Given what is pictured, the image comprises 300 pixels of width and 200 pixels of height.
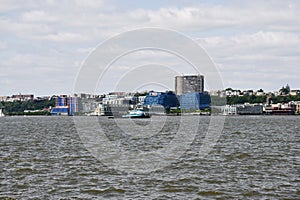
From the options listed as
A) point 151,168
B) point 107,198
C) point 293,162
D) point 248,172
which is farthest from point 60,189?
point 293,162

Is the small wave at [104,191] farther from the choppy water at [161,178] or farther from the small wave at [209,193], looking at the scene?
the small wave at [209,193]

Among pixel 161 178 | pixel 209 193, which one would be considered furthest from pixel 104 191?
pixel 209 193

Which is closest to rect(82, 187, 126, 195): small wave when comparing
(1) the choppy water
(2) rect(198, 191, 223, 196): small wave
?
(1) the choppy water

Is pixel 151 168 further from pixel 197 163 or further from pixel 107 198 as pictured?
pixel 107 198

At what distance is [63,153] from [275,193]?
66.4ft

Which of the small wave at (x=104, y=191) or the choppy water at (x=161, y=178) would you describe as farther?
the small wave at (x=104, y=191)

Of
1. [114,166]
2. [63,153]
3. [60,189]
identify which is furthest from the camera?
[63,153]

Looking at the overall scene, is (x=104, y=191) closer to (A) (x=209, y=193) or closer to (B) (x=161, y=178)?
(B) (x=161, y=178)

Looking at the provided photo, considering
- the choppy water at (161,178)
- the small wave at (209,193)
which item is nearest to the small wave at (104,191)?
the choppy water at (161,178)

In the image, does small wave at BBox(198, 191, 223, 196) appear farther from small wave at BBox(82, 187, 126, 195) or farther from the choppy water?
small wave at BBox(82, 187, 126, 195)

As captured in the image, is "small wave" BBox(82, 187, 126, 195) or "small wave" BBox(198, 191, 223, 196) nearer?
"small wave" BBox(198, 191, 223, 196)

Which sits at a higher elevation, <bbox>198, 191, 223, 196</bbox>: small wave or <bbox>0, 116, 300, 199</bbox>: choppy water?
<bbox>0, 116, 300, 199</bbox>: choppy water

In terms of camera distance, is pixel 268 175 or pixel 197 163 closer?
pixel 268 175

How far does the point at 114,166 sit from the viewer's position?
3117 centimetres
